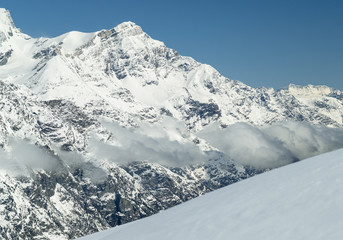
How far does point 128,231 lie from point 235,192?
6.77 metres

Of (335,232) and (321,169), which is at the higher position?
(321,169)

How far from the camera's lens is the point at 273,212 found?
2367 centimetres

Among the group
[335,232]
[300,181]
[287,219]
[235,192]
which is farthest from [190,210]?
[335,232]

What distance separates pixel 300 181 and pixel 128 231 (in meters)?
10.7

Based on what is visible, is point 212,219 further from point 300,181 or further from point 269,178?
point 269,178

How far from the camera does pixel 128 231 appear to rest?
103 feet

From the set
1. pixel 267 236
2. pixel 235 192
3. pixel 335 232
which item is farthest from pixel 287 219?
pixel 235 192

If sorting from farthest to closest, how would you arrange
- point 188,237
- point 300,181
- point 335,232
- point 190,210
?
point 190,210 → point 300,181 → point 188,237 → point 335,232

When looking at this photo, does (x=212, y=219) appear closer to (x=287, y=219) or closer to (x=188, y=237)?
(x=188, y=237)

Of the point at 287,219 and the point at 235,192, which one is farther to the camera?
the point at 235,192

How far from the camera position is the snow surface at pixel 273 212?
21.1 m

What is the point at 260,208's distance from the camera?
2484 cm

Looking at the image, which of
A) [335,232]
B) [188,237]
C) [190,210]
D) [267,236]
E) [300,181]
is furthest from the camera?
[190,210]

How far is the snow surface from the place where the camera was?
2112cm
